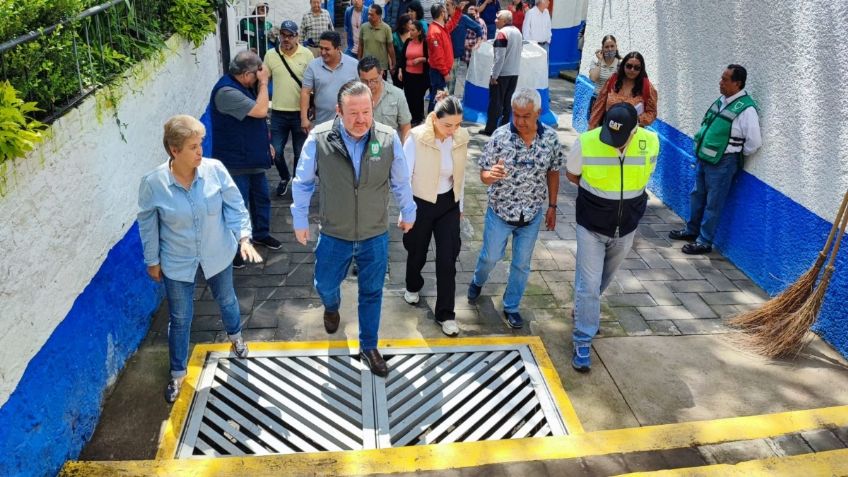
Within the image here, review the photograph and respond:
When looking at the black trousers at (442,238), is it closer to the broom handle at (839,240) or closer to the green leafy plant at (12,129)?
the green leafy plant at (12,129)

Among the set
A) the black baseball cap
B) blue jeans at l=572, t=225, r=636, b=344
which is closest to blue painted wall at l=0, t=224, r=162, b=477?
blue jeans at l=572, t=225, r=636, b=344

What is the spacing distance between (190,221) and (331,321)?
134cm

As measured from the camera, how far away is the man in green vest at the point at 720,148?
579cm

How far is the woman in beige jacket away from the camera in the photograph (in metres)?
4.49

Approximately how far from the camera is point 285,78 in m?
6.65

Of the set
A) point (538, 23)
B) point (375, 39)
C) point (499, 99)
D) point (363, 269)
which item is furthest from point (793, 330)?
point (538, 23)

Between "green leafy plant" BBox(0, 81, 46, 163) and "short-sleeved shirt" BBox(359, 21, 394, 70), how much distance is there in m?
6.31

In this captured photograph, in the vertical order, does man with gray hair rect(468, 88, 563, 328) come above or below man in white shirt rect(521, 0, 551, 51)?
below

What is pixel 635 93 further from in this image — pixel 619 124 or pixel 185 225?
pixel 185 225

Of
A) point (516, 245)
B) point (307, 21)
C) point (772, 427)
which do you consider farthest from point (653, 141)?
point (307, 21)

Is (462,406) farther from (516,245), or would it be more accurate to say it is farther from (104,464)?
(104,464)

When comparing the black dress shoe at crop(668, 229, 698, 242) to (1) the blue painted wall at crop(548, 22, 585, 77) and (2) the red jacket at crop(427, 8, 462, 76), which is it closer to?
(2) the red jacket at crop(427, 8, 462, 76)

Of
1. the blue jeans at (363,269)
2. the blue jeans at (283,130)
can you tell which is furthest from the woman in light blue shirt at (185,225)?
the blue jeans at (283,130)

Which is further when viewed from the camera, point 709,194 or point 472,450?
point 709,194
